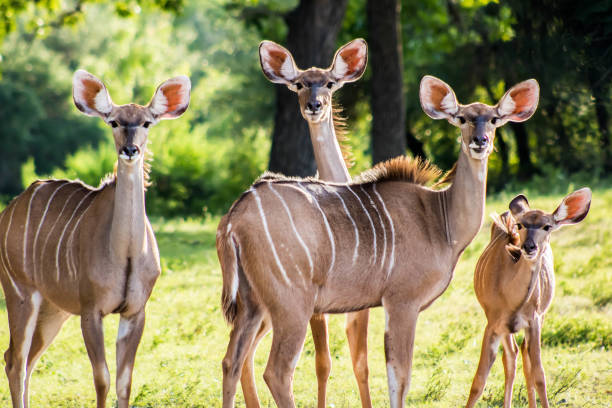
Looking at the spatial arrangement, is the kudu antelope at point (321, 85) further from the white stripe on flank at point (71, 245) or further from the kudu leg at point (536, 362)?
the white stripe on flank at point (71, 245)

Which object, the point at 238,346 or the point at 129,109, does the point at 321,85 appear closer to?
the point at 129,109

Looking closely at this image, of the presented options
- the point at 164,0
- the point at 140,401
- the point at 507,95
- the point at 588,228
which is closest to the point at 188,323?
the point at 140,401

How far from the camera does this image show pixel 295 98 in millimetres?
11078

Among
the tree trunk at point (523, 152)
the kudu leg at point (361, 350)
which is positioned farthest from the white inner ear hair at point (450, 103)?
the tree trunk at point (523, 152)

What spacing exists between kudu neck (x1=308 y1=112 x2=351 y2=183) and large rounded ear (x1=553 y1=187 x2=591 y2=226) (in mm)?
1394

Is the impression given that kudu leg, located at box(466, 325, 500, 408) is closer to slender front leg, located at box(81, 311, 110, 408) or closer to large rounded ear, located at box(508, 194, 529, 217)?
large rounded ear, located at box(508, 194, 529, 217)

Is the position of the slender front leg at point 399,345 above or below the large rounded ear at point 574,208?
below

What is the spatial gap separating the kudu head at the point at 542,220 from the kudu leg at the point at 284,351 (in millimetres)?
1411

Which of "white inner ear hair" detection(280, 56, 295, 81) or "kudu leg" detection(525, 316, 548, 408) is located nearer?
"kudu leg" detection(525, 316, 548, 408)

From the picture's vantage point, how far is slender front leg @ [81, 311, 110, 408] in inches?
176

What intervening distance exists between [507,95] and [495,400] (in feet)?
6.70

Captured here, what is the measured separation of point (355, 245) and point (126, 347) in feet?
4.35

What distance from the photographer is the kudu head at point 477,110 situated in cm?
462

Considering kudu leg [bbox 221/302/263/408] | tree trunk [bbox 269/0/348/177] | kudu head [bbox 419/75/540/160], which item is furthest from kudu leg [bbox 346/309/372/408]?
tree trunk [bbox 269/0/348/177]
